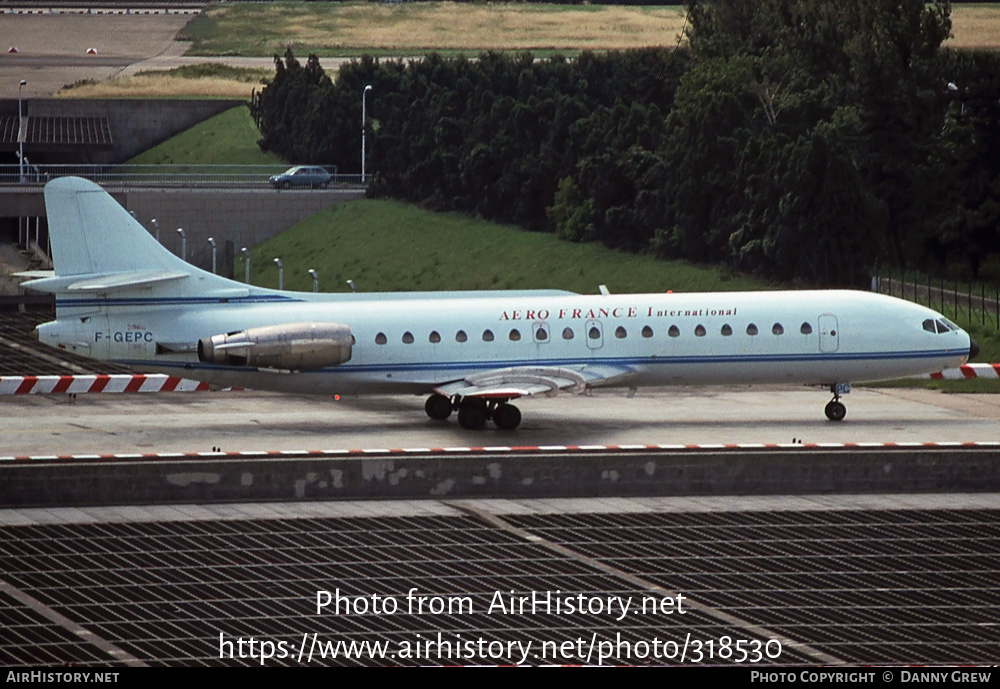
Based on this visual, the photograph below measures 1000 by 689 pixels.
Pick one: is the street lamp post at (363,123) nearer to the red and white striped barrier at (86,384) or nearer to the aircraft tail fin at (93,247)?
the red and white striped barrier at (86,384)

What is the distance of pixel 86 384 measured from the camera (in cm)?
3988

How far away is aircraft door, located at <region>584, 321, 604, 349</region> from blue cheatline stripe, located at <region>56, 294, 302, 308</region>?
679cm

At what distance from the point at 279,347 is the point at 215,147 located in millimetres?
68947

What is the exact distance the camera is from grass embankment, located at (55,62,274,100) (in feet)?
331

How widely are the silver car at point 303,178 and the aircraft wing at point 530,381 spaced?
188 feet

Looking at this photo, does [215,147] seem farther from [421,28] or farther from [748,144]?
[748,144]

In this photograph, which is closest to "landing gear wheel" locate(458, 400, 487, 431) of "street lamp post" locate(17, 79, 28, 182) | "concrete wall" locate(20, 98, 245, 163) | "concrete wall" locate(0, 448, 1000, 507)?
"concrete wall" locate(0, 448, 1000, 507)

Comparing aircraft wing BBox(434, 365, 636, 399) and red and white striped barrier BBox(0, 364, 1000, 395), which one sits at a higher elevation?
aircraft wing BBox(434, 365, 636, 399)

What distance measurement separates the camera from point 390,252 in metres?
79.0

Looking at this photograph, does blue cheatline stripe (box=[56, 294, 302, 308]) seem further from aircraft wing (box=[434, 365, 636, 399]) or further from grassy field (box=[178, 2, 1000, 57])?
grassy field (box=[178, 2, 1000, 57])

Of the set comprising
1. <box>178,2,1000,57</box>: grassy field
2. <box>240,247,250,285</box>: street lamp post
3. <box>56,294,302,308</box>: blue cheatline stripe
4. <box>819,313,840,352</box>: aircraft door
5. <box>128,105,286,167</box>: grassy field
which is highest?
<box>178,2,1000,57</box>: grassy field

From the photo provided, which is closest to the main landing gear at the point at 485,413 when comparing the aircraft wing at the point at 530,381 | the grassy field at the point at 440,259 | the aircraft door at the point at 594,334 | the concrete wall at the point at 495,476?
the aircraft wing at the point at 530,381

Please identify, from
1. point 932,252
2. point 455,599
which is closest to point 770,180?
point 932,252

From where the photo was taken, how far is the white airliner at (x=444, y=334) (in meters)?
35.1
